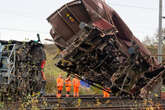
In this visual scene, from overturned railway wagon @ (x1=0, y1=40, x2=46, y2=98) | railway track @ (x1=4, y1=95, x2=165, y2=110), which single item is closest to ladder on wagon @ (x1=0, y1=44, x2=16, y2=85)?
overturned railway wagon @ (x1=0, y1=40, x2=46, y2=98)

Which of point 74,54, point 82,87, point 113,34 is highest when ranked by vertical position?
point 113,34

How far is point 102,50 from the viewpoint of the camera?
21.0 feet

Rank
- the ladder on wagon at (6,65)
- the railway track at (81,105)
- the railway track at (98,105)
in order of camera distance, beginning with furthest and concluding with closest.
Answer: the ladder on wagon at (6,65) < the railway track at (98,105) < the railway track at (81,105)

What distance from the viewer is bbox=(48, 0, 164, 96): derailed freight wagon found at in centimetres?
638

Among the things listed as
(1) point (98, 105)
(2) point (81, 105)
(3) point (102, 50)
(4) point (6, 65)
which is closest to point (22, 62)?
(4) point (6, 65)

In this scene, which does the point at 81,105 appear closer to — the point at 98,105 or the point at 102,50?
the point at 98,105

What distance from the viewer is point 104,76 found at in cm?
689

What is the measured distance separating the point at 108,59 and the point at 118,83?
765 millimetres

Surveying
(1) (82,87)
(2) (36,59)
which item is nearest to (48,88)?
(1) (82,87)

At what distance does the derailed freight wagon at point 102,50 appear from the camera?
20.9 feet

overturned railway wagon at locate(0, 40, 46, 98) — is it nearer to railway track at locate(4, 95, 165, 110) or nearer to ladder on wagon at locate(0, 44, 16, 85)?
ladder on wagon at locate(0, 44, 16, 85)

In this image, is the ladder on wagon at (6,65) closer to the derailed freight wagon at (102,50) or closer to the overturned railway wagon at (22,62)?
the overturned railway wagon at (22,62)

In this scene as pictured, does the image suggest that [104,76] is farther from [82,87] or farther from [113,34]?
[82,87]

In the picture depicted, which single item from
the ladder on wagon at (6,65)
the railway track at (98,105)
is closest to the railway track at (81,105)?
the railway track at (98,105)
